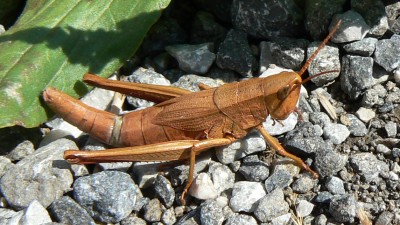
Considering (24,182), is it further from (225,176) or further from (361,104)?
(361,104)

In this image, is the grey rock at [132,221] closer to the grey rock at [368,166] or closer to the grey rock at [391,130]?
the grey rock at [368,166]

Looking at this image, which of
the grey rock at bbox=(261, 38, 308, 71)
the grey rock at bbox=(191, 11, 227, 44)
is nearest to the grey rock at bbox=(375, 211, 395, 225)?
the grey rock at bbox=(261, 38, 308, 71)

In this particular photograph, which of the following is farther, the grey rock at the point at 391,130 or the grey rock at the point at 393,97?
the grey rock at the point at 393,97

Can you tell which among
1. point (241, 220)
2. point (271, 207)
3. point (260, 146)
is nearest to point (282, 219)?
point (271, 207)

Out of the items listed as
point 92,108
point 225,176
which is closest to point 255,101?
point 225,176

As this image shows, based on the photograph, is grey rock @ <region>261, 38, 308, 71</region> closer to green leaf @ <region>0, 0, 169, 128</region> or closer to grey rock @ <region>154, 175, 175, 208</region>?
green leaf @ <region>0, 0, 169, 128</region>

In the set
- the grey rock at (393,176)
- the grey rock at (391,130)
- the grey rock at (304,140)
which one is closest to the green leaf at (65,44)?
the grey rock at (304,140)
